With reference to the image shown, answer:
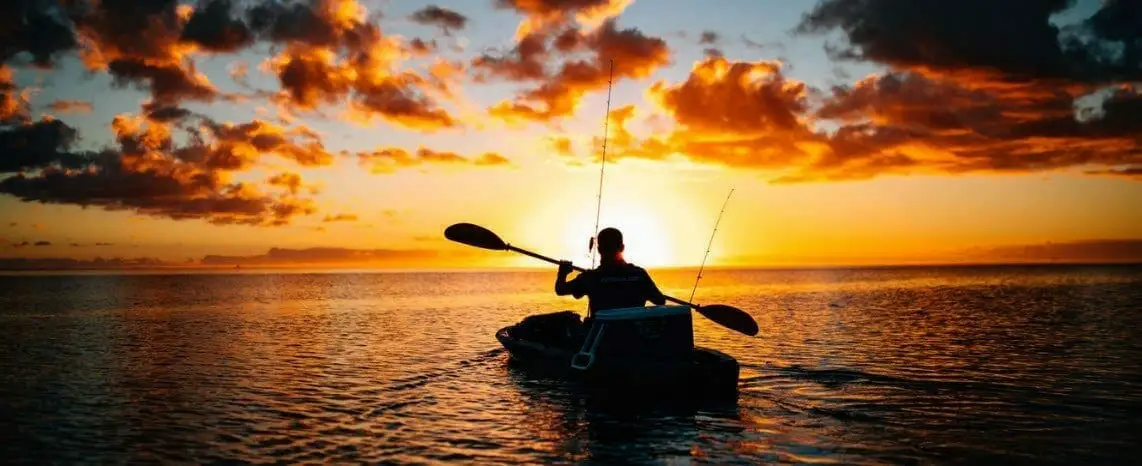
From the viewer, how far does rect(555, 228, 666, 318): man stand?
1617 cm

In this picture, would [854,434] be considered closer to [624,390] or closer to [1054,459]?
[1054,459]

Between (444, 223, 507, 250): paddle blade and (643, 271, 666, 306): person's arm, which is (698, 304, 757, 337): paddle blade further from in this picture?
(444, 223, 507, 250): paddle blade

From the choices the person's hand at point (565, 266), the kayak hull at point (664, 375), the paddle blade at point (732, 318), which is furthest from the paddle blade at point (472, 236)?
the paddle blade at point (732, 318)

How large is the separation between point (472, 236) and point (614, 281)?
4761mm

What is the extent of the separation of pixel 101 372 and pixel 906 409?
2024 cm

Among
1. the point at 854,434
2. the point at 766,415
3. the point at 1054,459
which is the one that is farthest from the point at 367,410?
the point at 1054,459

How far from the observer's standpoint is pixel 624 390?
15.6 meters

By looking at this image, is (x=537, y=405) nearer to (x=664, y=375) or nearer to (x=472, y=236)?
(x=664, y=375)

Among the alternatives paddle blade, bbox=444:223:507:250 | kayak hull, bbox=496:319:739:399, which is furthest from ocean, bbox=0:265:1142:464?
paddle blade, bbox=444:223:507:250

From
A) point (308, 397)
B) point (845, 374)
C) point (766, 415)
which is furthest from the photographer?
point (845, 374)

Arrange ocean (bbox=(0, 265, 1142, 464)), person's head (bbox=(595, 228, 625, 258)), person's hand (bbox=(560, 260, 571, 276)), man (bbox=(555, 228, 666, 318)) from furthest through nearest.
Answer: person's hand (bbox=(560, 260, 571, 276)), man (bbox=(555, 228, 666, 318)), person's head (bbox=(595, 228, 625, 258)), ocean (bbox=(0, 265, 1142, 464))

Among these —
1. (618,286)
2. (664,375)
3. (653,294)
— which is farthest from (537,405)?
(653,294)

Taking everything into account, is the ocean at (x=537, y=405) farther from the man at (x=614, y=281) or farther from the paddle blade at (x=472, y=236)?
the paddle blade at (x=472, y=236)

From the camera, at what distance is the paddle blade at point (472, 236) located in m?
19.4
